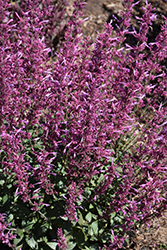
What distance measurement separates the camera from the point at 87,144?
10.3 ft

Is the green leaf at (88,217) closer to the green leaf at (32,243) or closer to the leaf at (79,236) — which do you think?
the leaf at (79,236)

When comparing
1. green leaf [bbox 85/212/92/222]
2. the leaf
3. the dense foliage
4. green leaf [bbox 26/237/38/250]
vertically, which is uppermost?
the dense foliage

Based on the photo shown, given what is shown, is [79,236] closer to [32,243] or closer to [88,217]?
[88,217]

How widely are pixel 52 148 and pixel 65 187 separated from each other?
2.61 feet

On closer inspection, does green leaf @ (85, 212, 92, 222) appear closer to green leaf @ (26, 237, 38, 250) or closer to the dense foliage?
the dense foliage

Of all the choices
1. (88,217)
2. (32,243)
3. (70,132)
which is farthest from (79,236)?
(70,132)

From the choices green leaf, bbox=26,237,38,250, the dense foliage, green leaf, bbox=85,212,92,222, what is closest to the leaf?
the dense foliage

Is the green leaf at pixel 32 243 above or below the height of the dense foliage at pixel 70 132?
below

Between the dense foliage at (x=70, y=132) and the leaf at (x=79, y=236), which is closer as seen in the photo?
the dense foliage at (x=70, y=132)

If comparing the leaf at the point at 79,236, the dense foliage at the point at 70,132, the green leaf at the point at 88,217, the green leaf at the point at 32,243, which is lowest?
the leaf at the point at 79,236

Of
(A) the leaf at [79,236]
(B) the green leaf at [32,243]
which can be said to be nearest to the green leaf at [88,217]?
(A) the leaf at [79,236]

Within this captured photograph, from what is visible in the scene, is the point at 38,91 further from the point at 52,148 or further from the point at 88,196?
the point at 88,196

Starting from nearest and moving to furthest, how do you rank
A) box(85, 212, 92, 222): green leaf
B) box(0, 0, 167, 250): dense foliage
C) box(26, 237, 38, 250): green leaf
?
1. box(0, 0, 167, 250): dense foliage
2. box(26, 237, 38, 250): green leaf
3. box(85, 212, 92, 222): green leaf

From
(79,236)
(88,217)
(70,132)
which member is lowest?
(79,236)
